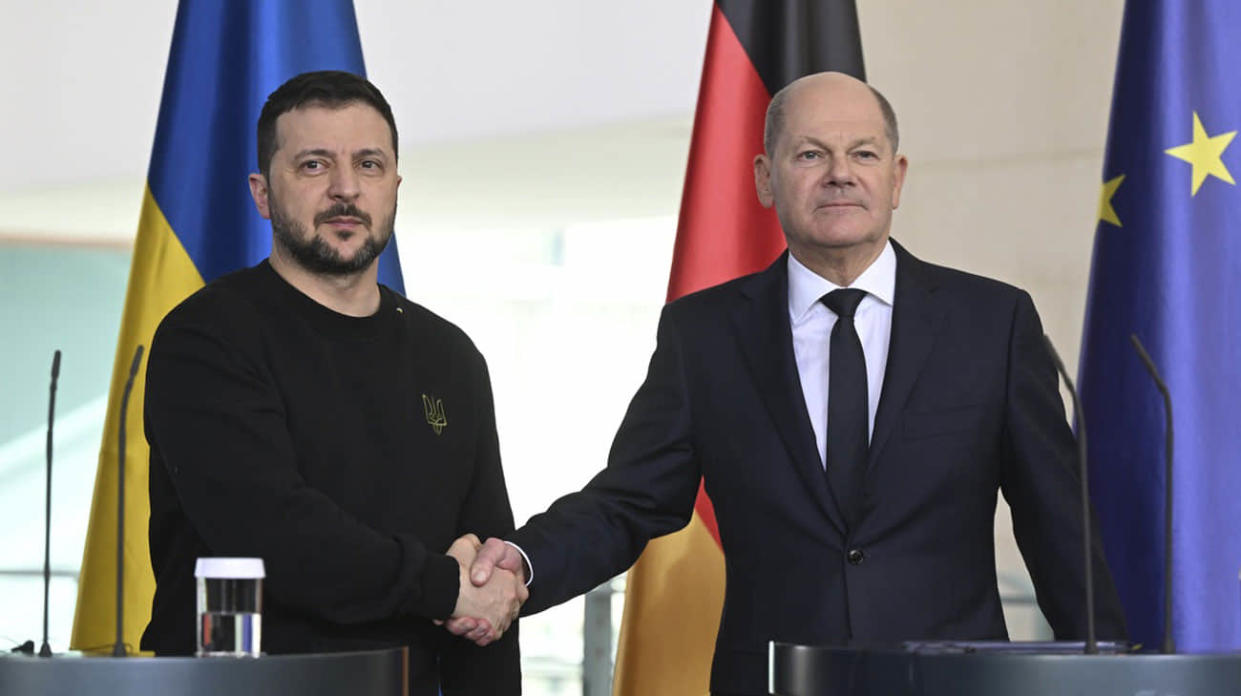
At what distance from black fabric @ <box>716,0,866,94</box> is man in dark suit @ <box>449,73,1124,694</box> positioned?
30.4 inches

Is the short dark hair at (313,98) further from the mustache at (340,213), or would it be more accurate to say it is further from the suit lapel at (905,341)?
the suit lapel at (905,341)

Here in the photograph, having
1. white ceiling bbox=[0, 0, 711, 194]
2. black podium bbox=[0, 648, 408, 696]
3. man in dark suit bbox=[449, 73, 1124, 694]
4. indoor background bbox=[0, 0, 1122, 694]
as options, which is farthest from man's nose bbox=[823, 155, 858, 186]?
white ceiling bbox=[0, 0, 711, 194]

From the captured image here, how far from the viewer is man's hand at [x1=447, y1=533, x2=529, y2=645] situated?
2523 millimetres

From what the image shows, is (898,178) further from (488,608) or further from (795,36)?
(488,608)

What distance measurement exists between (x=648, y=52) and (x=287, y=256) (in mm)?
2762

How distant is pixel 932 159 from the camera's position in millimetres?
4609

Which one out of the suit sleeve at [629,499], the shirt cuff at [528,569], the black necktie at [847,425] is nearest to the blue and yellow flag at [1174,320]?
the black necktie at [847,425]

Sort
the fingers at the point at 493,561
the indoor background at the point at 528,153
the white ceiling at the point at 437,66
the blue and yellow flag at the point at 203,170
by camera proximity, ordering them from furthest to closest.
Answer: the white ceiling at the point at 437,66
the indoor background at the point at 528,153
the blue and yellow flag at the point at 203,170
the fingers at the point at 493,561

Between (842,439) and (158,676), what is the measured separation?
4.03 feet

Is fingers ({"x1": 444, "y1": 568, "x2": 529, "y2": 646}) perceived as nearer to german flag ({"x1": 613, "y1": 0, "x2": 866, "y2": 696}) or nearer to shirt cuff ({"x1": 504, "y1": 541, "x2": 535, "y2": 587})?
shirt cuff ({"x1": 504, "y1": 541, "x2": 535, "y2": 587})

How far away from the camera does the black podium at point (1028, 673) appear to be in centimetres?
167

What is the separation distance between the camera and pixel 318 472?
97.0 inches

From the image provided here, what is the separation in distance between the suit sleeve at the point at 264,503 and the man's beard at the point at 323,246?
0.20 m

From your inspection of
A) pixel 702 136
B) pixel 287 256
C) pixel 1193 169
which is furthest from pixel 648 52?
pixel 287 256
